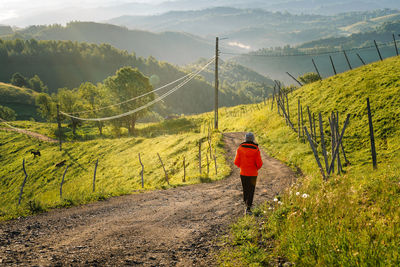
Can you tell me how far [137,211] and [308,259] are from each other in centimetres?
847

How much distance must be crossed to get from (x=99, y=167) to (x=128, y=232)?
1145 inches

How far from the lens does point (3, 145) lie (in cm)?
5056

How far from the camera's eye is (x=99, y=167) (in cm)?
3412

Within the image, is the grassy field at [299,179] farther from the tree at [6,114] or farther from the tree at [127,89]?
the tree at [6,114]

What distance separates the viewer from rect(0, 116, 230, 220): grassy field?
20.3 metres

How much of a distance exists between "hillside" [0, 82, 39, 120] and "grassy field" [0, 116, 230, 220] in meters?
70.1

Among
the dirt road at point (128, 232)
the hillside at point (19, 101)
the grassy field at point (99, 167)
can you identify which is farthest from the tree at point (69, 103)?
the dirt road at point (128, 232)

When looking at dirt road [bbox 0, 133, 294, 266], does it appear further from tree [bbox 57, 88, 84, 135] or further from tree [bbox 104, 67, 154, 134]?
tree [bbox 57, 88, 84, 135]

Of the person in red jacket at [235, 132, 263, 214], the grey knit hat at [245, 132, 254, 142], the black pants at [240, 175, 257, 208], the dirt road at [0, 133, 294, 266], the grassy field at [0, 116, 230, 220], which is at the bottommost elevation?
the grassy field at [0, 116, 230, 220]

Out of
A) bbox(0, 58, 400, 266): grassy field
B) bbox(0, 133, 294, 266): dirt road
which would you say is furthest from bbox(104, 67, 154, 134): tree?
bbox(0, 133, 294, 266): dirt road

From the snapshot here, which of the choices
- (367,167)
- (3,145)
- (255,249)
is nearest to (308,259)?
(255,249)

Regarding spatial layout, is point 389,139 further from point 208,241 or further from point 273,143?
point 208,241

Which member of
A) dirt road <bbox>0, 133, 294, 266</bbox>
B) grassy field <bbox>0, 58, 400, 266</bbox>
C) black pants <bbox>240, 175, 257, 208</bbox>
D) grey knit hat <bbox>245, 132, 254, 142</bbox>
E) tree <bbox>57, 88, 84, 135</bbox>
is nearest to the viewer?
grassy field <bbox>0, 58, 400, 266</bbox>

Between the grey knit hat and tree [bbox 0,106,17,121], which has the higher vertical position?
the grey knit hat
